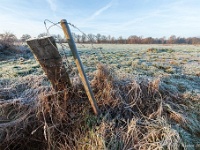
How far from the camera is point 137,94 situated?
2.92m

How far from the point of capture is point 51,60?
2.42 metres

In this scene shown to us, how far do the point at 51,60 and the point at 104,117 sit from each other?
1.25 m

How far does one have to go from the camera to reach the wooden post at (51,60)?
Answer: 223 centimetres

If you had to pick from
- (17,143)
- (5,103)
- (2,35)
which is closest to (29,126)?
(17,143)

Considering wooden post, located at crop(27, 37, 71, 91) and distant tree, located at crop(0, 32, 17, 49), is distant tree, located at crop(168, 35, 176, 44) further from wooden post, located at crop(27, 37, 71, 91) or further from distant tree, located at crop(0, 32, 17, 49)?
wooden post, located at crop(27, 37, 71, 91)

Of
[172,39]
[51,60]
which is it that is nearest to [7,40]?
[51,60]

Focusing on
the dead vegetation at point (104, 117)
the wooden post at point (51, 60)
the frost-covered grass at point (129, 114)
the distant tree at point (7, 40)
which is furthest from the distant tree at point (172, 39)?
the wooden post at point (51, 60)

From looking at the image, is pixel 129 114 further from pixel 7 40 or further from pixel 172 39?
pixel 172 39

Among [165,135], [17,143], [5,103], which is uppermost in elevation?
[5,103]

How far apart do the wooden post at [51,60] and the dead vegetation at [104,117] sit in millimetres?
207

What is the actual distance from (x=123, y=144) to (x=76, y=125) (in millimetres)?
848

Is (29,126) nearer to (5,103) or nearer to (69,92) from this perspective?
(5,103)

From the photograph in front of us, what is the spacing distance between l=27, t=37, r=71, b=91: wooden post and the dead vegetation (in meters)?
0.21

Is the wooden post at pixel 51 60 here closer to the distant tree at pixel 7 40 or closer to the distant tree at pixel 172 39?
the distant tree at pixel 7 40
